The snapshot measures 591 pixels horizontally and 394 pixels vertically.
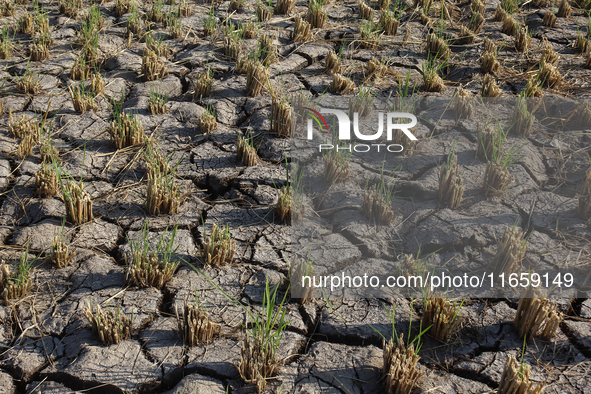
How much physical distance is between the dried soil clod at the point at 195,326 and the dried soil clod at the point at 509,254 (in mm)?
1672

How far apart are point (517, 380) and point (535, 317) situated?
1.62 feet

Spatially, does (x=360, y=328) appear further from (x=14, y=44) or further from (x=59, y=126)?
(x=14, y=44)

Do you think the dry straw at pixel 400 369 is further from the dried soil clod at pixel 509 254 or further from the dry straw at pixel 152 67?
the dry straw at pixel 152 67

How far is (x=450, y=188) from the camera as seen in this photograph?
11.9ft

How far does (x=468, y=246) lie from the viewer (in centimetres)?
340

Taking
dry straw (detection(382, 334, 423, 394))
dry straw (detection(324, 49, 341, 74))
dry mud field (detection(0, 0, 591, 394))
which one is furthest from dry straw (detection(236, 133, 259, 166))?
dry straw (detection(382, 334, 423, 394))

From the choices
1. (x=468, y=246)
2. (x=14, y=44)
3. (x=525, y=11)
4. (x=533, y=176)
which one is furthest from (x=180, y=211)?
(x=525, y=11)

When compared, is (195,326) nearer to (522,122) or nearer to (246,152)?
(246,152)

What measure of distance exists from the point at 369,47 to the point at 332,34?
474 millimetres

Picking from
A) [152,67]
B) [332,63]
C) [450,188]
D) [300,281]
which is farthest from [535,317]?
[152,67]

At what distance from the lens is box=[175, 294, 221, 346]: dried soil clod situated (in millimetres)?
2672

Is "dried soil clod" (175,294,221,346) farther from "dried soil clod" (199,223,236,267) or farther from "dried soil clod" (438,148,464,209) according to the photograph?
"dried soil clod" (438,148,464,209)

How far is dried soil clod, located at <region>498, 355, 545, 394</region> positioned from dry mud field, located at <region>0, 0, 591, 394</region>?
182 millimetres

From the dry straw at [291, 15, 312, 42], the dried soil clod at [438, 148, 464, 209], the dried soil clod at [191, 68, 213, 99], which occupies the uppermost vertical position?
the dry straw at [291, 15, 312, 42]
